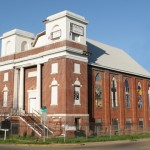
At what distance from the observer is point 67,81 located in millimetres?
38375

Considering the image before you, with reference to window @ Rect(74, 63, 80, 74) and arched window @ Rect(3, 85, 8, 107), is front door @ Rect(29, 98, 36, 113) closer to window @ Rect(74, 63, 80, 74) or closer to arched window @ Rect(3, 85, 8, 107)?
arched window @ Rect(3, 85, 8, 107)

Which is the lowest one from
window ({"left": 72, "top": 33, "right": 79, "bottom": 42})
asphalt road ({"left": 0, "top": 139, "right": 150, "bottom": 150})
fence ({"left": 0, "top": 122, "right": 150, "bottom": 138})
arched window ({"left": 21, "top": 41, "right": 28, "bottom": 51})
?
asphalt road ({"left": 0, "top": 139, "right": 150, "bottom": 150})

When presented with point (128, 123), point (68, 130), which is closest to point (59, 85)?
point (68, 130)

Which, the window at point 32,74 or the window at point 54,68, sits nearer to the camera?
the window at point 54,68

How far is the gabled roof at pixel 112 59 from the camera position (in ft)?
153

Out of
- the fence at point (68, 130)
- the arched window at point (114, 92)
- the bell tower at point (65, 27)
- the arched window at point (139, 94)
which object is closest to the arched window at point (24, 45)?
the bell tower at point (65, 27)

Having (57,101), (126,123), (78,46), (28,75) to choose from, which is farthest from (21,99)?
(126,123)

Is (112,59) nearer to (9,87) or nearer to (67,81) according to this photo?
(67,81)

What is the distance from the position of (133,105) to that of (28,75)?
57.7 ft

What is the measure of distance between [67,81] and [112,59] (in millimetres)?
15074

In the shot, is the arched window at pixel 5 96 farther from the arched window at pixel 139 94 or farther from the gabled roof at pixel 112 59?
the arched window at pixel 139 94

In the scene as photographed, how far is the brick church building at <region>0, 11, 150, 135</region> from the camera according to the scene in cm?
3875

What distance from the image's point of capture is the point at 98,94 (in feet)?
144

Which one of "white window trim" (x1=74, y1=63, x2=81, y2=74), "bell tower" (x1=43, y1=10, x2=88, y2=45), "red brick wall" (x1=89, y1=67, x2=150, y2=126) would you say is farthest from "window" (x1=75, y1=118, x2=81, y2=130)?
"bell tower" (x1=43, y1=10, x2=88, y2=45)
